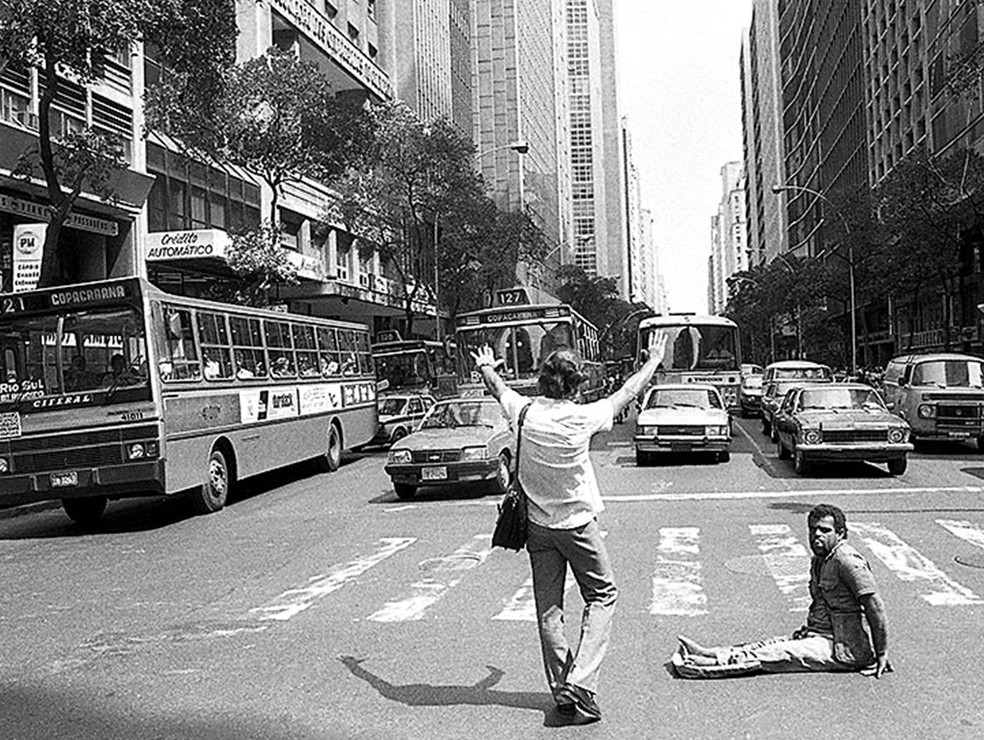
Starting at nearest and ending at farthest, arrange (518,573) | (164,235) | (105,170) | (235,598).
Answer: (235,598) < (518,573) < (105,170) < (164,235)

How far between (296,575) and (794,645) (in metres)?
5.50

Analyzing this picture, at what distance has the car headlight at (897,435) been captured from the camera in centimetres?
1756

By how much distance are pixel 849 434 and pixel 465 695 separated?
12747 millimetres

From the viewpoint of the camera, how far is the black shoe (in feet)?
18.7

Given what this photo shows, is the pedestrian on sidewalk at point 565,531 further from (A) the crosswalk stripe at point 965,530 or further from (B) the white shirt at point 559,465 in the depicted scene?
(A) the crosswalk stripe at point 965,530

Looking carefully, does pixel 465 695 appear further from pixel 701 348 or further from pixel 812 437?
pixel 701 348

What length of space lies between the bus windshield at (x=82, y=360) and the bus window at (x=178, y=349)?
43cm

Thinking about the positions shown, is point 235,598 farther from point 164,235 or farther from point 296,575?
point 164,235

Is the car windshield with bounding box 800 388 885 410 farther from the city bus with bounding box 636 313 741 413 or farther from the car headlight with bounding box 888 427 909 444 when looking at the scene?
the city bus with bounding box 636 313 741 413

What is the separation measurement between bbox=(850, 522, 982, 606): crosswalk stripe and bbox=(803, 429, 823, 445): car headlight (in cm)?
497

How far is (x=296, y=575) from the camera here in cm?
1070

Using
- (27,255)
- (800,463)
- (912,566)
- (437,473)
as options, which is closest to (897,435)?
(800,463)

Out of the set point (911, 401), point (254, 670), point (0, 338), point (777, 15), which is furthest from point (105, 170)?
point (777, 15)

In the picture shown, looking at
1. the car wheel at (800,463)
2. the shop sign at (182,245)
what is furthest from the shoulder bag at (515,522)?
the shop sign at (182,245)
